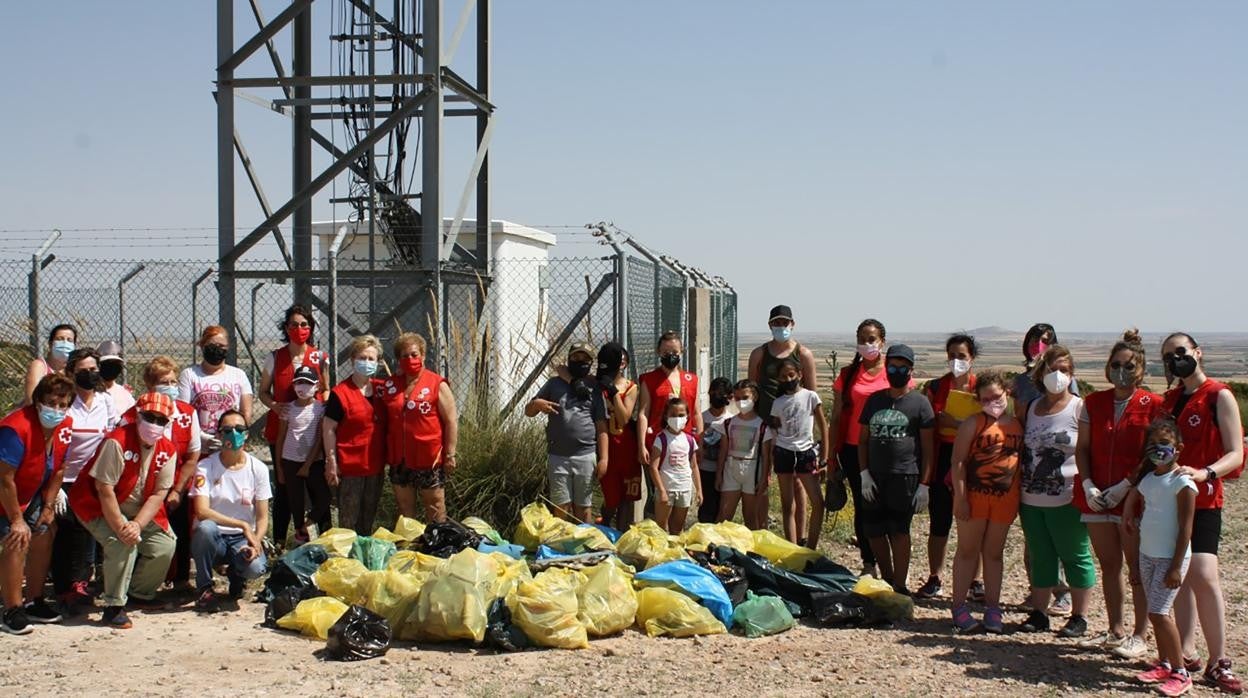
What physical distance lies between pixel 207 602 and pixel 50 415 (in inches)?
59.1

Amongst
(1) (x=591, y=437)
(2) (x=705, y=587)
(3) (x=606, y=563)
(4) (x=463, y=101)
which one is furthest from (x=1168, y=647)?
(4) (x=463, y=101)

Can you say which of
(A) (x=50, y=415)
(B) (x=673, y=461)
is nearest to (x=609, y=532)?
(B) (x=673, y=461)

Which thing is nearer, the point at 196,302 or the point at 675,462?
the point at 675,462

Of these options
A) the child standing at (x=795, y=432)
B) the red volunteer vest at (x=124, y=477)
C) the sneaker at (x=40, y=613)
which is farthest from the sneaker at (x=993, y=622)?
the sneaker at (x=40, y=613)

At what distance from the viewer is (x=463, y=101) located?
1135 centimetres

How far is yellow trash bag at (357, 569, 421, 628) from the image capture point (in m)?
6.56

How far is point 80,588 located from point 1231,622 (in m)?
7.04

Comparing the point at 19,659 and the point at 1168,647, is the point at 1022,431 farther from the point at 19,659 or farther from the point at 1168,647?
the point at 19,659

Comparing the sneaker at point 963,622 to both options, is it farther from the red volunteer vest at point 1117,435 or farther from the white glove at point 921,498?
the red volunteer vest at point 1117,435

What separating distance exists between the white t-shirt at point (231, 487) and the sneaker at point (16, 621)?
3.82ft

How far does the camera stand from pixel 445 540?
24.9 feet

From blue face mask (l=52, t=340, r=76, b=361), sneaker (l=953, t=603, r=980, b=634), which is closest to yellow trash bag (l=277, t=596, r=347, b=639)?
blue face mask (l=52, t=340, r=76, b=361)

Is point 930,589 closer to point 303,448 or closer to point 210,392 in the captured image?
point 303,448

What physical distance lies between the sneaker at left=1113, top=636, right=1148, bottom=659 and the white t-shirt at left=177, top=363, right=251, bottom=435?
18.5 feet
